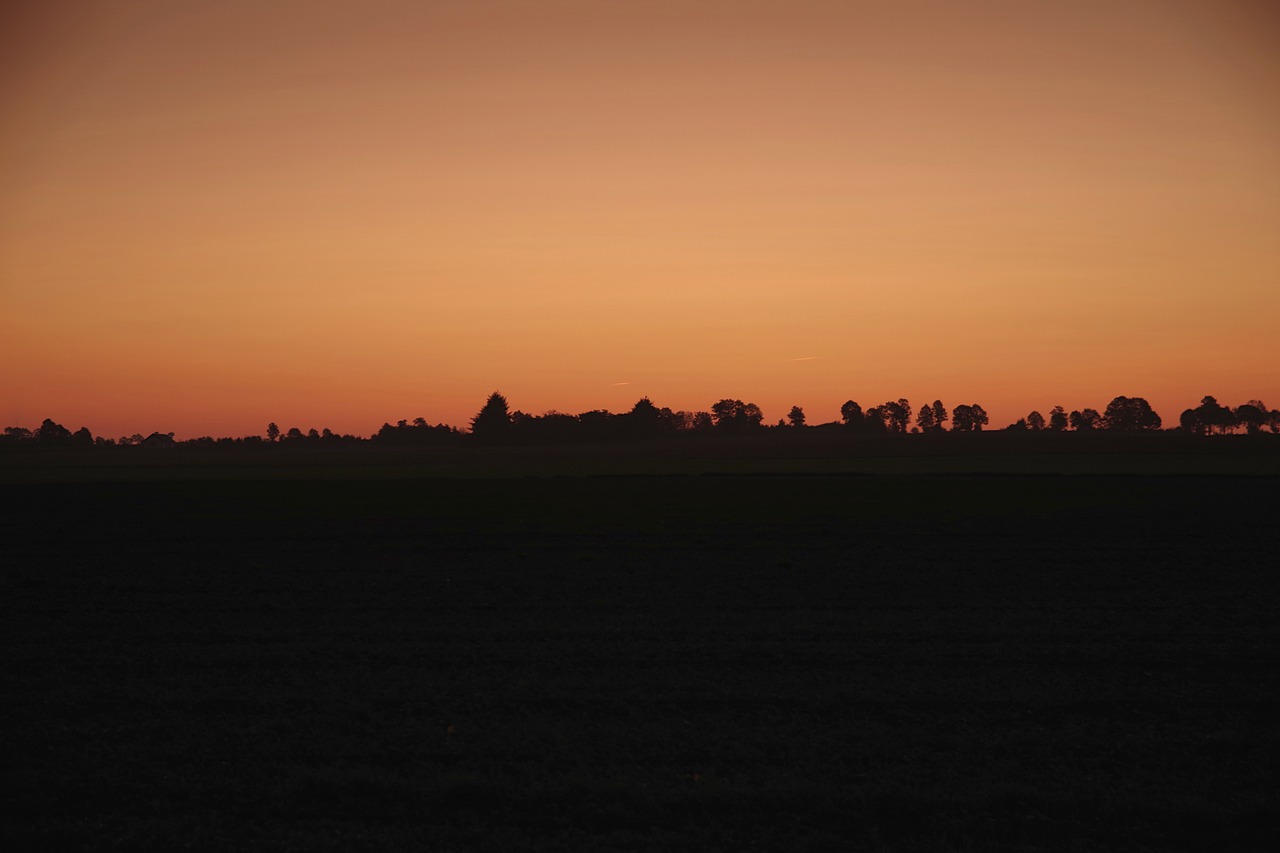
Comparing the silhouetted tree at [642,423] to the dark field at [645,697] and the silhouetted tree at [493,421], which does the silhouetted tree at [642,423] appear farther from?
the dark field at [645,697]

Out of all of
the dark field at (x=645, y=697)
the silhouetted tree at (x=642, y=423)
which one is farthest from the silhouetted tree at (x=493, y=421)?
the dark field at (x=645, y=697)

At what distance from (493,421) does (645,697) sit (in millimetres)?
163319

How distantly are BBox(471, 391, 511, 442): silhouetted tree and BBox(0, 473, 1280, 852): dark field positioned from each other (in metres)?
140

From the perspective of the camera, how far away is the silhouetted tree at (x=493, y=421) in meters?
165

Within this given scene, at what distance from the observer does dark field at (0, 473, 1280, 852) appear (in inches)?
297

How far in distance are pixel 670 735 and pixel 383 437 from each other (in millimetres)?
192575

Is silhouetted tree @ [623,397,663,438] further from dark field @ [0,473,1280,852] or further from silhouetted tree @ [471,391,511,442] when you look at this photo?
dark field @ [0,473,1280,852]

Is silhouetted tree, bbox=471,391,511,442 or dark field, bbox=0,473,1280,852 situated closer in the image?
dark field, bbox=0,473,1280,852

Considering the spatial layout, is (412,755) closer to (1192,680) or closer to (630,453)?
(1192,680)

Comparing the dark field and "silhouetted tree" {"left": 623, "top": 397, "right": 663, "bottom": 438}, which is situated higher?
"silhouetted tree" {"left": 623, "top": 397, "right": 663, "bottom": 438}

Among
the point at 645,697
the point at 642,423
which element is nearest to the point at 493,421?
the point at 642,423

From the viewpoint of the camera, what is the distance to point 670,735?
31.2 feet

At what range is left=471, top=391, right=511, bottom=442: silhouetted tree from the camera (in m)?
165

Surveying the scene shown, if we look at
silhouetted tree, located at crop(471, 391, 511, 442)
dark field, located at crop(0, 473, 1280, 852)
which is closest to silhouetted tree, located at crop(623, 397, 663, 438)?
silhouetted tree, located at crop(471, 391, 511, 442)
